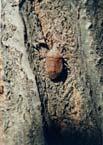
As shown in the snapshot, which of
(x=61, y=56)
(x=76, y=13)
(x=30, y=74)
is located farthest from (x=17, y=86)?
(x=76, y=13)

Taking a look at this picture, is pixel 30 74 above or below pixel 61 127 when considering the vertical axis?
above

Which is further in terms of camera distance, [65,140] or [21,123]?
[65,140]

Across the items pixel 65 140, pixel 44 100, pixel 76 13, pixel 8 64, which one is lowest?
pixel 65 140

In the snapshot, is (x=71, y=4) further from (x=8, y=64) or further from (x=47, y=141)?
(x=47, y=141)
